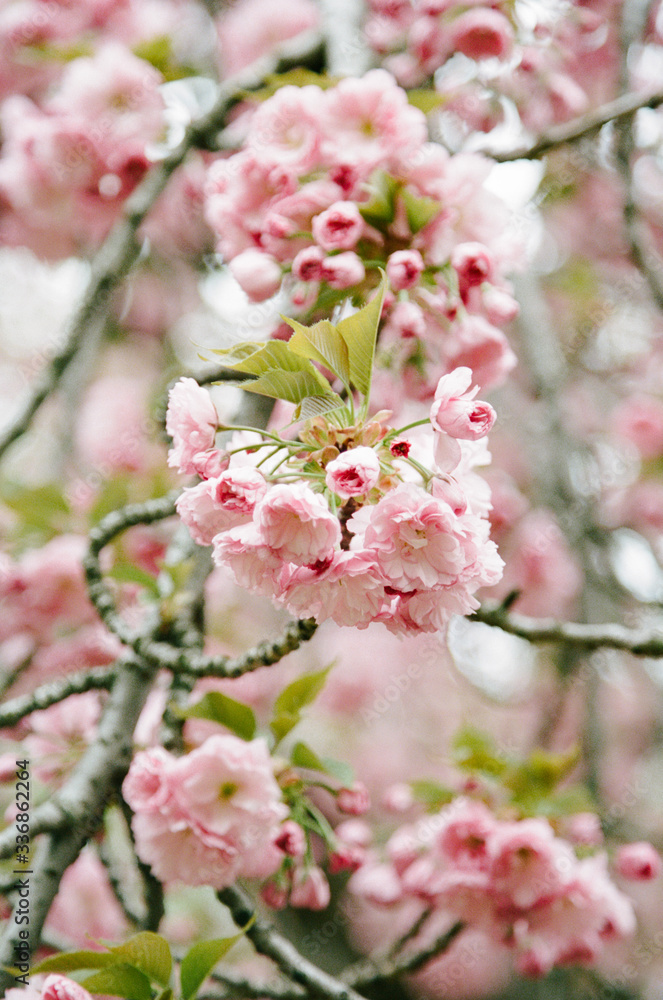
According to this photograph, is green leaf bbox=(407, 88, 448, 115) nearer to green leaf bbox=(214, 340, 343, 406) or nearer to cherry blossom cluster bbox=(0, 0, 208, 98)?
green leaf bbox=(214, 340, 343, 406)

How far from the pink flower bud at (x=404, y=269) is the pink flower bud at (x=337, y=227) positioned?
6cm

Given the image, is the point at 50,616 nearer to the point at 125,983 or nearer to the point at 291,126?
the point at 125,983

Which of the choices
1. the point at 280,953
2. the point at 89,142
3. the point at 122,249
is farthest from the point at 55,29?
the point at 280,953

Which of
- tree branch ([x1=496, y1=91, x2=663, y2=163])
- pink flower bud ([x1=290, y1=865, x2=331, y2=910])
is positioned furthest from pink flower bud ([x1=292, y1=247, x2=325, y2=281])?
pink flower bud ([x1=290, y1=865, x2=331, y2=910])

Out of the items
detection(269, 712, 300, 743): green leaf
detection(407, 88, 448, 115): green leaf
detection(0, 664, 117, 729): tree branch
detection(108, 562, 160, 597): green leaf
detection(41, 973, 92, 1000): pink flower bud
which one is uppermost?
detection(407, 88, 448, 115): green leaf

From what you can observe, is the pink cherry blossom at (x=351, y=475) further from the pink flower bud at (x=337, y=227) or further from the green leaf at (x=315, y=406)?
the pink flower bud at (x=337, y=227)

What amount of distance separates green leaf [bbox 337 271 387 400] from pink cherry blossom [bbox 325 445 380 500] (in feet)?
0.45

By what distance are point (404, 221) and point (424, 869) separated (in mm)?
1191

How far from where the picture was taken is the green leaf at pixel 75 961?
0.79 m

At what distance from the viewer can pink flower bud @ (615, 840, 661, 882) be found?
132 cm

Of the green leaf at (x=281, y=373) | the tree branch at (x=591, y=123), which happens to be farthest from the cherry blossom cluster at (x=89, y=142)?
the green leaf at (x=281, y=373)

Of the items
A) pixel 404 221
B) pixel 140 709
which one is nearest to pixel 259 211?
pixel 404 221

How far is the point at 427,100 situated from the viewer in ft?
3.84

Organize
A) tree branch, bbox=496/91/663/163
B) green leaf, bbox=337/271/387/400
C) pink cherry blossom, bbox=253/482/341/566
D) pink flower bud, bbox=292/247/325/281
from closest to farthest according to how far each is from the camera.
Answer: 1. pink cherry blossom, bbox=253/482/341/566
2. green leaf, bbox=337/271/387/400
3. pink flower bud, bbox=292/247/325/281
4. tree branch, bbox=496/91/663/163
